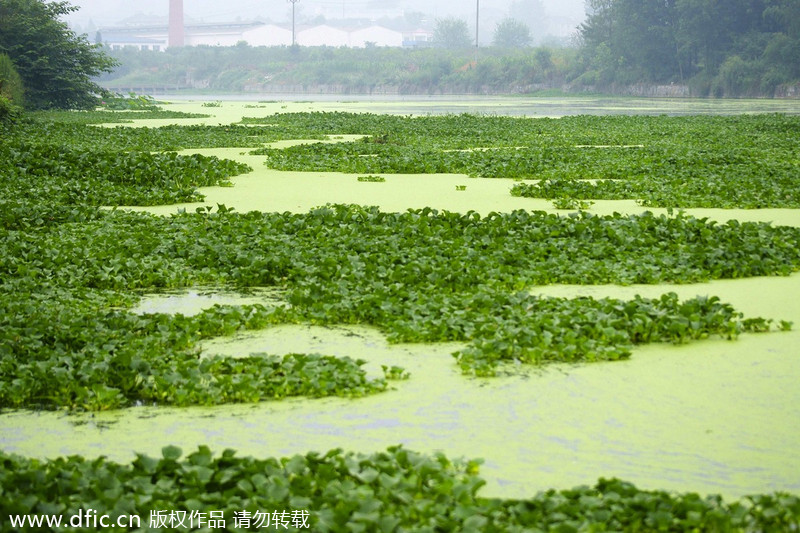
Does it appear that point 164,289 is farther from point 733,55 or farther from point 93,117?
point 733,55

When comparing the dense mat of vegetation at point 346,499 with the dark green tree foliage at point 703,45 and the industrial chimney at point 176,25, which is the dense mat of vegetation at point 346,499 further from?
the industrial chimney at point 176,25

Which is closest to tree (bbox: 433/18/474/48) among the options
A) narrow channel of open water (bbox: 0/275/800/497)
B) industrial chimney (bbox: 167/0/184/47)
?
industrial chimney (bbox: 167/0/184/47)

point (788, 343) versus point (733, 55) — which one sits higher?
point (733, 55)

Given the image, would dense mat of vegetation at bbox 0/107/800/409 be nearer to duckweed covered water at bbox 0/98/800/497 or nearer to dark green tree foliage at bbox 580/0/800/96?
duckweed covered water at bbox 0/98/800/497

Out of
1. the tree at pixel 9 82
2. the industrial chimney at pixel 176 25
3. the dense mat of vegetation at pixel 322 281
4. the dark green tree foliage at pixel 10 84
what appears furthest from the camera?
the industrial chimney at pixel 176 25

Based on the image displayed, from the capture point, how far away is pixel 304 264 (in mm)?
7309

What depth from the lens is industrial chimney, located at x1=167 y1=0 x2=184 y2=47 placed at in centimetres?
12412

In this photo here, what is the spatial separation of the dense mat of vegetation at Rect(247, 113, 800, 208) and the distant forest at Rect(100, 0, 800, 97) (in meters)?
28.7

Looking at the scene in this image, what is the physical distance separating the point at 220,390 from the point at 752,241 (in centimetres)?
489

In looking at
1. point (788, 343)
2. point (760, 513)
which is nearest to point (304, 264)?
point (788, 343)

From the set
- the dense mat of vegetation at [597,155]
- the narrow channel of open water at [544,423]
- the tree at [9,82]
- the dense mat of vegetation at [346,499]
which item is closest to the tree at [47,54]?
the tree at [9,82]

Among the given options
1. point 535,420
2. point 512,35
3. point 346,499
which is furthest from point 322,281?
point 512,35

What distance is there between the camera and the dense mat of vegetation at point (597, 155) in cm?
1169

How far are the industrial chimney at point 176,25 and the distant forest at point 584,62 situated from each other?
21.4 meters
